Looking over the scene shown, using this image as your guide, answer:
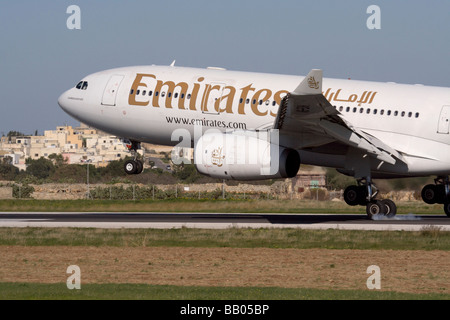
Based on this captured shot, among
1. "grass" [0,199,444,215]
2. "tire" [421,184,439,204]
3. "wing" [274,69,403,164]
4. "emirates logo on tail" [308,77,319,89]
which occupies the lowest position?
"grass" [0,199,444,215]

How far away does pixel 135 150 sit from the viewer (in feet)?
134

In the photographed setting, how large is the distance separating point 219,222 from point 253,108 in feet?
17.2

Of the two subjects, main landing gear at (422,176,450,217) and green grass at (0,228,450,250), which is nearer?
green grass at (0,228,450,250)

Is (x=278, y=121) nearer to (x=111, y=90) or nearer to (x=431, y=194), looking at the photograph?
(x=431, y=194)

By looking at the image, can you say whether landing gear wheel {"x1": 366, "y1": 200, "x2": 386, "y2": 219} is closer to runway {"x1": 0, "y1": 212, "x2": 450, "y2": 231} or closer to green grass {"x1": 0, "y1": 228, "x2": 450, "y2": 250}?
runway {"x1": 0, "y1": 212, "x2": 450, "y2": 231}

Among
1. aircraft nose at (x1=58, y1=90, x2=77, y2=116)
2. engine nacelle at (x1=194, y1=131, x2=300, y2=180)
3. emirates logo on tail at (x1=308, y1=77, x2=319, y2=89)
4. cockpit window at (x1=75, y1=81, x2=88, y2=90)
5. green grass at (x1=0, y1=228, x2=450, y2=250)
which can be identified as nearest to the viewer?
green grass at (x1=0, y1=228, x2=450, y2=250)

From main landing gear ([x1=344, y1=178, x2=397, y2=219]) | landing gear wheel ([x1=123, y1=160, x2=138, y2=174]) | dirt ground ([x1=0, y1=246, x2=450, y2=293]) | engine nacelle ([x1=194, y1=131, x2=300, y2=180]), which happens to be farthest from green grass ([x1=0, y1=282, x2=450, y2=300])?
landing gear wheel ([x1=123, y1=160, x2=138, y2=174])

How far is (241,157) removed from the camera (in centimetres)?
3159

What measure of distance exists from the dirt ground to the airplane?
697 centimetres

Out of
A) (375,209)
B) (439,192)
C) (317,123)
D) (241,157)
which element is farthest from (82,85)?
(439,192)

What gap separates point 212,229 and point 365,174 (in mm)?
7542

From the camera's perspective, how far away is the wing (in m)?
29.6
